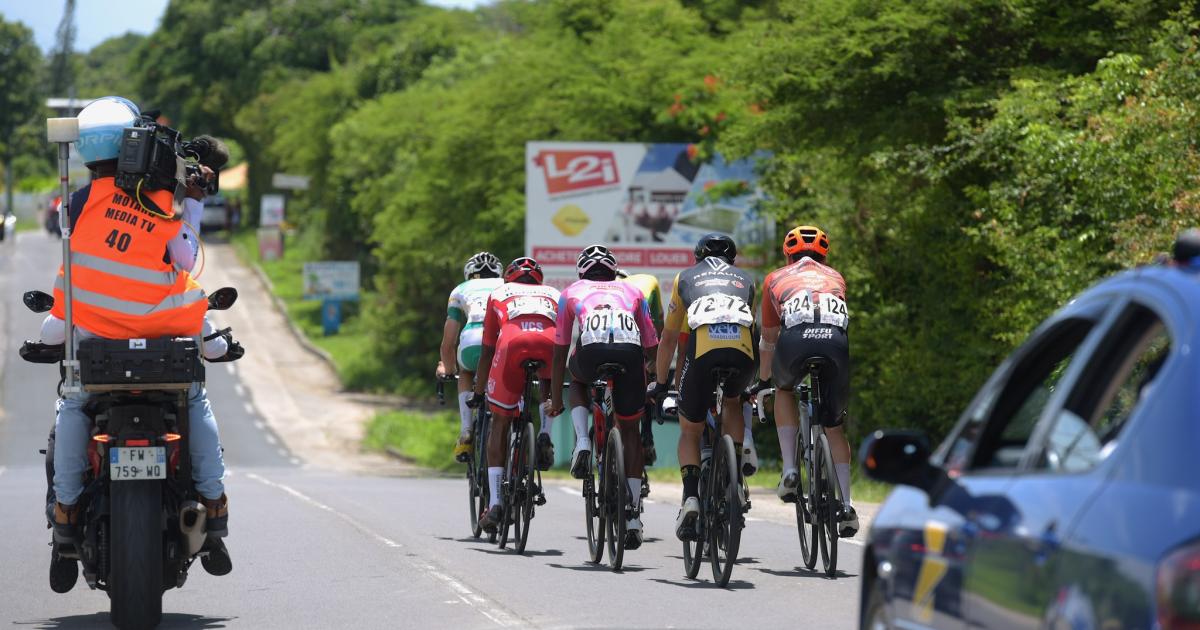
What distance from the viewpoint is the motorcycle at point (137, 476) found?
7.83 meters

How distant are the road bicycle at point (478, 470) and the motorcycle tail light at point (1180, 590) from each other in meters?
9.12

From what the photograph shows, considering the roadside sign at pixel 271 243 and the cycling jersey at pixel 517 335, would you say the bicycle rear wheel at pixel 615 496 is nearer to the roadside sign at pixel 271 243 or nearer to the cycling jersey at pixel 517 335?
the cycling jersey at pixel 517 335

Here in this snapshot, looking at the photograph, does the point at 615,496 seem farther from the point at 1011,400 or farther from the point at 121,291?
the point at 1011,400

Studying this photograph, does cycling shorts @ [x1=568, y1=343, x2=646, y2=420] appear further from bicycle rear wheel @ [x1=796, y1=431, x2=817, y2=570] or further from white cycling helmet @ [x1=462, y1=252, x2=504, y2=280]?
white cycling helmet @ [x1=462, y1=252, x2=504, y2=280]

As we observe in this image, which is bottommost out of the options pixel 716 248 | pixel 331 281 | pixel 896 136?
pixel 331 281

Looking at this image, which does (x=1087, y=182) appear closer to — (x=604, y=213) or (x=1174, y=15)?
(x=1174, y=15)

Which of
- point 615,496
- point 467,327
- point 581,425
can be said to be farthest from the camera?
point 467,327

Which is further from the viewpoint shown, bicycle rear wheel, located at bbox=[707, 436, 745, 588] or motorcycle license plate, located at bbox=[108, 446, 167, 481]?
bicycle rear wheel, located at bbox=[707, 436, 745, 588]

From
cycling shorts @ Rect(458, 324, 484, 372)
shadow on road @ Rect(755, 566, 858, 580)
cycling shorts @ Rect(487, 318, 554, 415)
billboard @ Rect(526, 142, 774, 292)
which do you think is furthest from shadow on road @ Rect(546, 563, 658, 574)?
billboard @ Rect(526, 142, 774, 292)

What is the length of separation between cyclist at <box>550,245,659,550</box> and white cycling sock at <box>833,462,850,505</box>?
116 centimetres

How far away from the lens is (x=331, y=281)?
2640 inches

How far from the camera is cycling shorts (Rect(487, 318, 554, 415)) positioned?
470 inches

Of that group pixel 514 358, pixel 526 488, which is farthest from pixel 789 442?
pixel 514 358

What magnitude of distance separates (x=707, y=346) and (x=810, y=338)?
587mm
